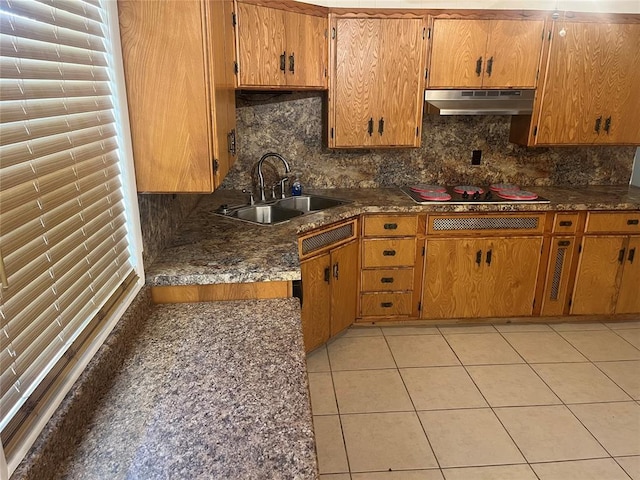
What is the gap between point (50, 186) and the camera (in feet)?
3.56

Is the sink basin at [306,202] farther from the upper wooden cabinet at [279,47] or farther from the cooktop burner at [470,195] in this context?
the upper wooden cabinet at [279,47]

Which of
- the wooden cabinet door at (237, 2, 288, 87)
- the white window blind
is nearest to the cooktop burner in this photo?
the wooden cabinet door at (237, 2, 288, 87)

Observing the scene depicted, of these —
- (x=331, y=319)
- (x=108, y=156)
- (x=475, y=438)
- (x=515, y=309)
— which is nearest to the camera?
(x=108, y=156)

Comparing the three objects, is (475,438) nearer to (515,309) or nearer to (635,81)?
(515,309)

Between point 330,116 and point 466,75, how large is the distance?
943 mm

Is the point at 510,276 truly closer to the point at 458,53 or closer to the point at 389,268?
the point at 389,268

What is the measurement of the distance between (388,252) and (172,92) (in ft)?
6.35

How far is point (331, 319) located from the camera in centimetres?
298

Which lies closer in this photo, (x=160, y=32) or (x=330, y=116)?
(x=160, y=32)

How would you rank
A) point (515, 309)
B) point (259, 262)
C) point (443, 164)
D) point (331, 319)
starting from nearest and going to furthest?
point (259, 262) → point (331, 319) → point (515, 309) → point (443, 164)

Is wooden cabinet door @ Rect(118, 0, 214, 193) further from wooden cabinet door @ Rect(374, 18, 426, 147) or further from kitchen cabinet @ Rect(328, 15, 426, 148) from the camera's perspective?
wooden cabinet door @ Rect(374, 18, 426, 147)

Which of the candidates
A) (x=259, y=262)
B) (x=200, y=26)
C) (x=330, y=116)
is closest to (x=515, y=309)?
(x=330, y=116)

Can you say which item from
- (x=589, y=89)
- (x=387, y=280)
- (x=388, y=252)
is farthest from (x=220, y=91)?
(x=589, y=89)

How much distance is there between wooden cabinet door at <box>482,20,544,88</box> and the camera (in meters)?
3.03
